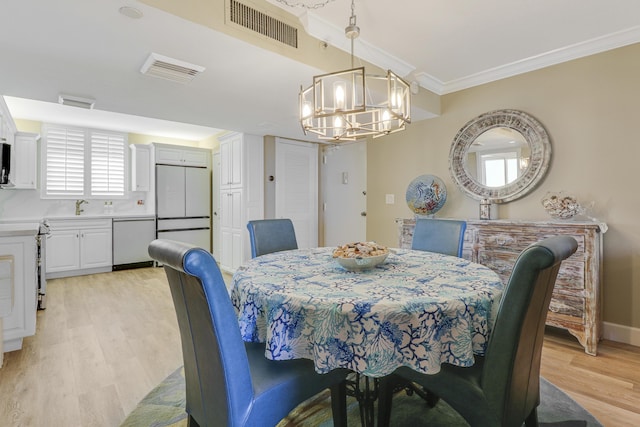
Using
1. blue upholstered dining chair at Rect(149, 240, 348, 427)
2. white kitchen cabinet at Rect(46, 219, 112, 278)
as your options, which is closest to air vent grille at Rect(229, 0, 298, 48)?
blue upholstered dining chair at Rect(149, 240, 348, 427)

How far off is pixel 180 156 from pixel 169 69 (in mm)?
3697

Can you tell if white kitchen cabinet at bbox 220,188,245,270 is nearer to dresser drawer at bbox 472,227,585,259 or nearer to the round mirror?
the round mirror

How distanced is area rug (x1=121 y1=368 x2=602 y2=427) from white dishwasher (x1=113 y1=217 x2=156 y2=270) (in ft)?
13.3

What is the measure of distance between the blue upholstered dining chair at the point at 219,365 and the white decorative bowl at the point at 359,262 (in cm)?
48

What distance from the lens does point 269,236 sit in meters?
2.55

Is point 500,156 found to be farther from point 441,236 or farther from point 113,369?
point 113,369

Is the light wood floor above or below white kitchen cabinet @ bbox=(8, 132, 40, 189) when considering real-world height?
below

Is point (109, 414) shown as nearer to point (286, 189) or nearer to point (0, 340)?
point (0, 340)

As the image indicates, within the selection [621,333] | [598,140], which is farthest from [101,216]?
[621,333]

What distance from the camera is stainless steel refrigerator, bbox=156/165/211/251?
18.1 ft

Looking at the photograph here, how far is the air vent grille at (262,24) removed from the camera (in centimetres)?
198

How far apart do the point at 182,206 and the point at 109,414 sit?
14.4 feet

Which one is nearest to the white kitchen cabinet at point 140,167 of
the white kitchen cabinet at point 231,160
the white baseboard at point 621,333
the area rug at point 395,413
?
the white kitchen cabinet at point 231,160

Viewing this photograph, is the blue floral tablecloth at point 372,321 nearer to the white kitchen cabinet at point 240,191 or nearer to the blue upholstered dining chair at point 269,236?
the blue upholstered dining chair at point 269,236
